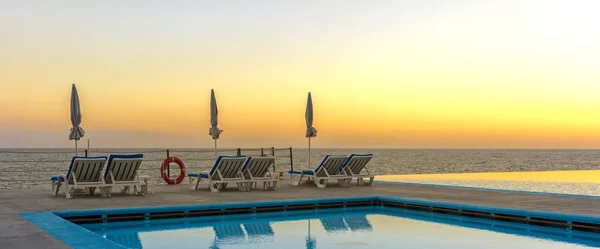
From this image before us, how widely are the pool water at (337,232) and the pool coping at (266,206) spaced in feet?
0.45

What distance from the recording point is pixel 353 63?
19922 mm

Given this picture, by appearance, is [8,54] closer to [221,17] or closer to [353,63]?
[221,17]

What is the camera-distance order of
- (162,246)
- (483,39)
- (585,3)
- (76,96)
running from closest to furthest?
(162,246), (76,96), (585,3), (483,39)

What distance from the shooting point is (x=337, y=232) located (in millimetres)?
6930

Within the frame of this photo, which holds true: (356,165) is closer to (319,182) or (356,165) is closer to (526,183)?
(319,182)

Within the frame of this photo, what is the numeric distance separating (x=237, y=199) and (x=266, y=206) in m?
0.63

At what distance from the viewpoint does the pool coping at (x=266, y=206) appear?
530 cm

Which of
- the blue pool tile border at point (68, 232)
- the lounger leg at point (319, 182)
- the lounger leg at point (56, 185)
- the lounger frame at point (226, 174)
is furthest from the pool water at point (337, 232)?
the lounger leg at point (319, 182)

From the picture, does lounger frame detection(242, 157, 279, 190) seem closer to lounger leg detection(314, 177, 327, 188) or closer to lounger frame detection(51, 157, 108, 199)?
lounger leg detection(314, 177, 327, 188)

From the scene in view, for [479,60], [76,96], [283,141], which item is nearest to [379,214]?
[76,96]

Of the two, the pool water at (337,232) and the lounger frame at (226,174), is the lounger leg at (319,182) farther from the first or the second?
the pool water at (337,232)

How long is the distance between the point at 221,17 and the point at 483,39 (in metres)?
8.29

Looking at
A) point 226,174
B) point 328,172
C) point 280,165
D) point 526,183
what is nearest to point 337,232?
point 226,174

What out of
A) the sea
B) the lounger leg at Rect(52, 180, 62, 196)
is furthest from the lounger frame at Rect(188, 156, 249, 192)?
the lounger leg at Rect(52, 180, 62, 196)
